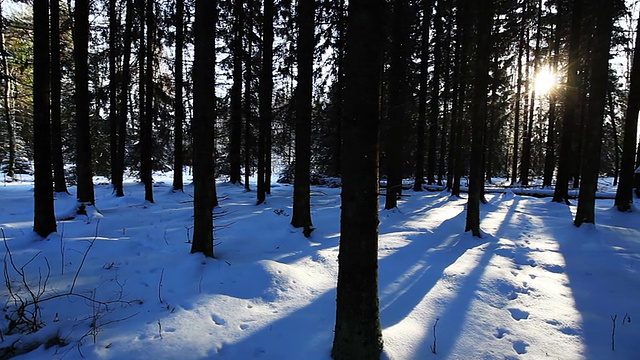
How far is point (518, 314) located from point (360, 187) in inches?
121

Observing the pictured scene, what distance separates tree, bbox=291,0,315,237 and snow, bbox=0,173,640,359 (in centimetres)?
54

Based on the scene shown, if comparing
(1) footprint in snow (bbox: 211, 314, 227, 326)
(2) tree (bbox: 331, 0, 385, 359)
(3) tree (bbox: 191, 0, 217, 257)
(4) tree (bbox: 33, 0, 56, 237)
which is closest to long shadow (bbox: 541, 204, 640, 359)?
(2) tree (bbox: 331, 0, 385, 359)

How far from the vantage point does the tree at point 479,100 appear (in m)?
7.43

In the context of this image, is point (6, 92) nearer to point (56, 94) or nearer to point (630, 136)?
point (56, 94)

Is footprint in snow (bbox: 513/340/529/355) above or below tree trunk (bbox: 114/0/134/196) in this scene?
below

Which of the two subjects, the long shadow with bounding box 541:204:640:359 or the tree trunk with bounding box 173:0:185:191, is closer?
the long shadow with bounding box 541:204:640:359

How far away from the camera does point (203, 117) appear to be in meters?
5.19

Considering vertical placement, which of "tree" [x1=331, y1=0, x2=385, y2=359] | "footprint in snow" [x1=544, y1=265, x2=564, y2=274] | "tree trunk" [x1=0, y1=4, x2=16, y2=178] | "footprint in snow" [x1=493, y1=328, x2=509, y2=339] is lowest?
"footprint in snow" [x1=493, y1=328, x2=509, y2=339]

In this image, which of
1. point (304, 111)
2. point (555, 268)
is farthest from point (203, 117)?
→ point (555, 268)

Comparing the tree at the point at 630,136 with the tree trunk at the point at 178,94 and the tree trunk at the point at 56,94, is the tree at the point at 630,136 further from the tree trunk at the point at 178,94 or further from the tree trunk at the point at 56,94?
the tree trunk at the point at 56,94

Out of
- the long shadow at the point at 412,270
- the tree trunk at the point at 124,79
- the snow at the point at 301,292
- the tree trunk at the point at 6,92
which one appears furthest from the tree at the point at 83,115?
the long shadow at the point at 412,270

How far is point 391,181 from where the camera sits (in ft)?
36.9

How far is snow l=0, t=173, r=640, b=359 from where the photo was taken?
10.7ft

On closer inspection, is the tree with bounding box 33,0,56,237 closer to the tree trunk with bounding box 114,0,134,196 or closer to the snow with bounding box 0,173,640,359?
the snow with bounding box 0,173,640,359
